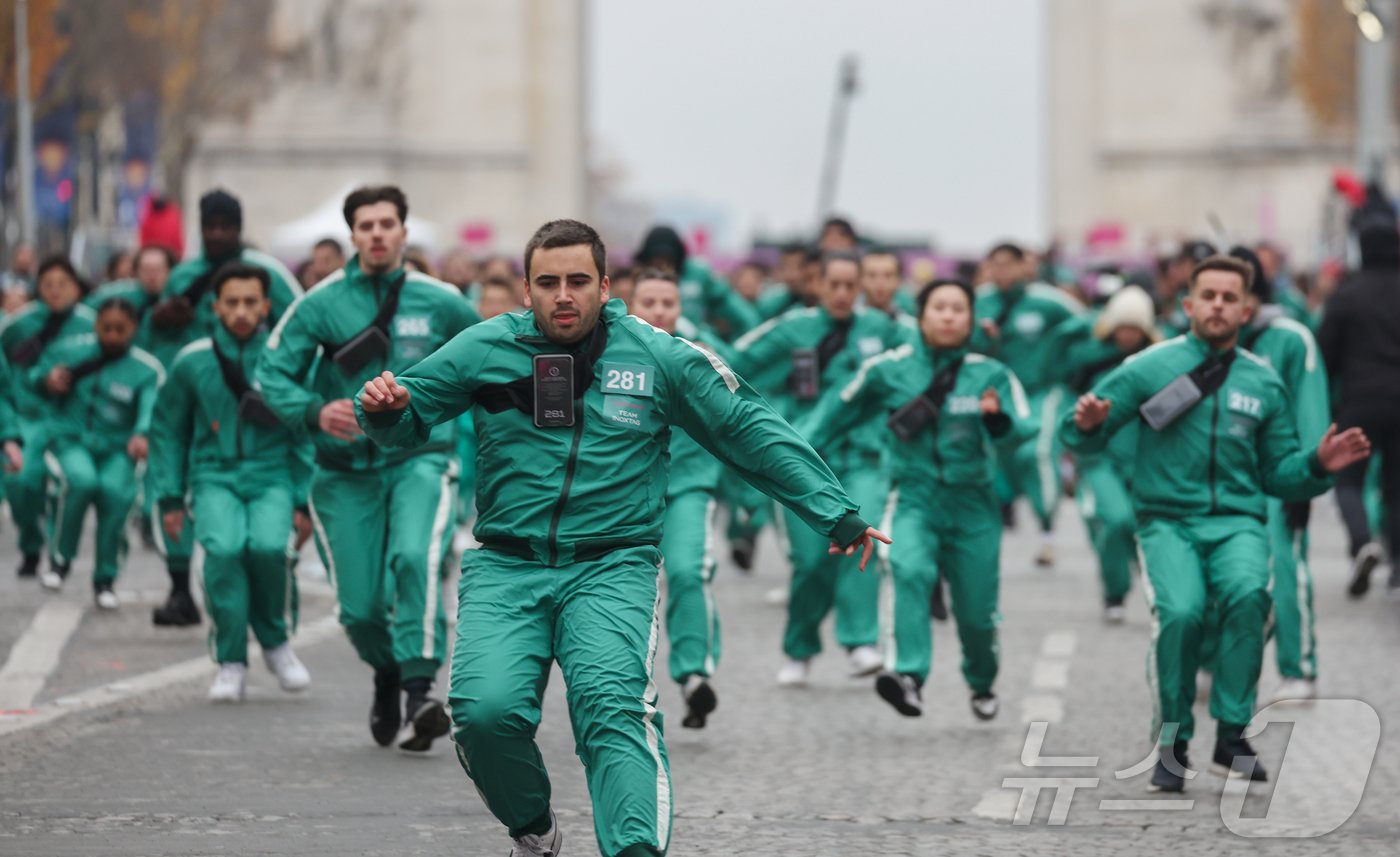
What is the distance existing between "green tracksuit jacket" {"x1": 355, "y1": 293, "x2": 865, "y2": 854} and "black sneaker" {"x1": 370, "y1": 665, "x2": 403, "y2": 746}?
118 inches

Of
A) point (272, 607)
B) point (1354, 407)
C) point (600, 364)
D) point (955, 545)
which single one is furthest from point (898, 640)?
point (1354, 407)

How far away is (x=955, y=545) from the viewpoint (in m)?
11.6

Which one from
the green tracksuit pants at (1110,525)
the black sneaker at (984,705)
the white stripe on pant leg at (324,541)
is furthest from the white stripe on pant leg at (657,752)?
the green tracksuit pants at (1110,525)

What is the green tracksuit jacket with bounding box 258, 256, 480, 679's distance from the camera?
10555 millimetres

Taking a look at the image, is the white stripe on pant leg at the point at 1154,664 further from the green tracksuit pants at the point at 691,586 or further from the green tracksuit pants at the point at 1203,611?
the green tracksuit pants at the point at 691,586

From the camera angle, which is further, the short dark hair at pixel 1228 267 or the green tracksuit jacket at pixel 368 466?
the green tracksuit jacket at pixel 368 466

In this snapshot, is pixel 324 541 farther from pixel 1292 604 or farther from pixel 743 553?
pixel 743 553

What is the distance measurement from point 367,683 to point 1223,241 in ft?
13.9

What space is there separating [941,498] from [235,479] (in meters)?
2.81

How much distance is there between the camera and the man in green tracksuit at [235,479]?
11.9m

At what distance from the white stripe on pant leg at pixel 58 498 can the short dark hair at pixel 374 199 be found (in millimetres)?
5668

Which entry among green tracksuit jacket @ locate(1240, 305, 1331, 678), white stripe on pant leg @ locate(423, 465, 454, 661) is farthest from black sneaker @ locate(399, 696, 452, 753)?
green tracksuit jacket @ locate(1240, 305, 1331, 678)

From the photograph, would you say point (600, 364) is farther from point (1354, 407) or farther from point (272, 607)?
→ point (1354, 407)

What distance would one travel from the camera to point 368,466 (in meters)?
10.7
